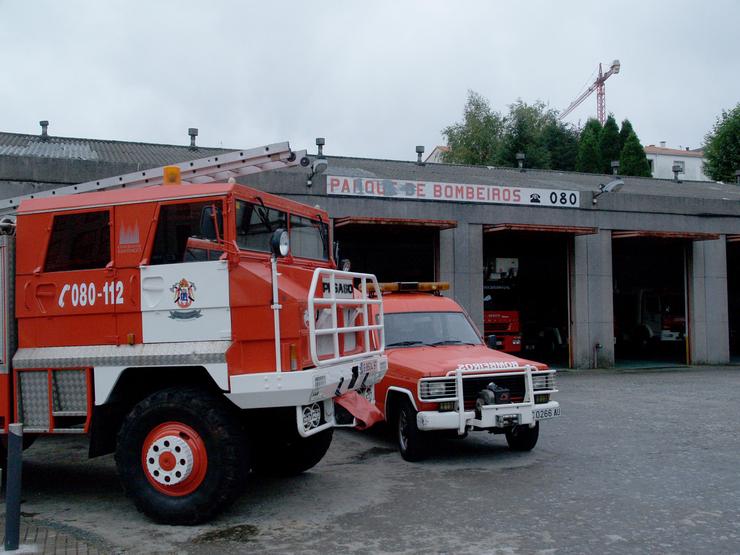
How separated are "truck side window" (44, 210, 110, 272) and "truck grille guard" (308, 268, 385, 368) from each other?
1.96 m

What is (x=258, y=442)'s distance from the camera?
800 cm

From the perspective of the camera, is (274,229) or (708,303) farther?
(708,303)

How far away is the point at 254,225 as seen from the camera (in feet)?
22.5

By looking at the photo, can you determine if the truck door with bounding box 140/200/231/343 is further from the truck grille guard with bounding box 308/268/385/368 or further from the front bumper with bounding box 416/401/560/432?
the front bumper with bounding box 416/401/560/432

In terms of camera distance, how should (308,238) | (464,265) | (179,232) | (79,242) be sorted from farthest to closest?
(464,265) < (308,238) < (79,242) < (179,232)

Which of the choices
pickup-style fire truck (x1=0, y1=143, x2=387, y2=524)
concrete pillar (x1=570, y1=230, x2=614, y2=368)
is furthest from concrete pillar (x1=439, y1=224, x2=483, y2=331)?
pickup-style fire truck (x1=0, y1=143, x2=387, y2=524)

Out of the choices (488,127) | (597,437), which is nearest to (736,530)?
(597,437)

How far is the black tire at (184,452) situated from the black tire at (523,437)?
13.5ft

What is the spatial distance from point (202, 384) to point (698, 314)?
2015 centimetres

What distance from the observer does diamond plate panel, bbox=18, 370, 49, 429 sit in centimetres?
671

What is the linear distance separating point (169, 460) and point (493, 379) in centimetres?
398

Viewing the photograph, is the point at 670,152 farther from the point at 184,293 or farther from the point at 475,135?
the point at 184,293

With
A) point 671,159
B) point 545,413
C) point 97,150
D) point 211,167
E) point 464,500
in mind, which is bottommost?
point 464,500

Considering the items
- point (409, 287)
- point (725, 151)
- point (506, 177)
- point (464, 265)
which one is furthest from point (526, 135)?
point (409, 287)
